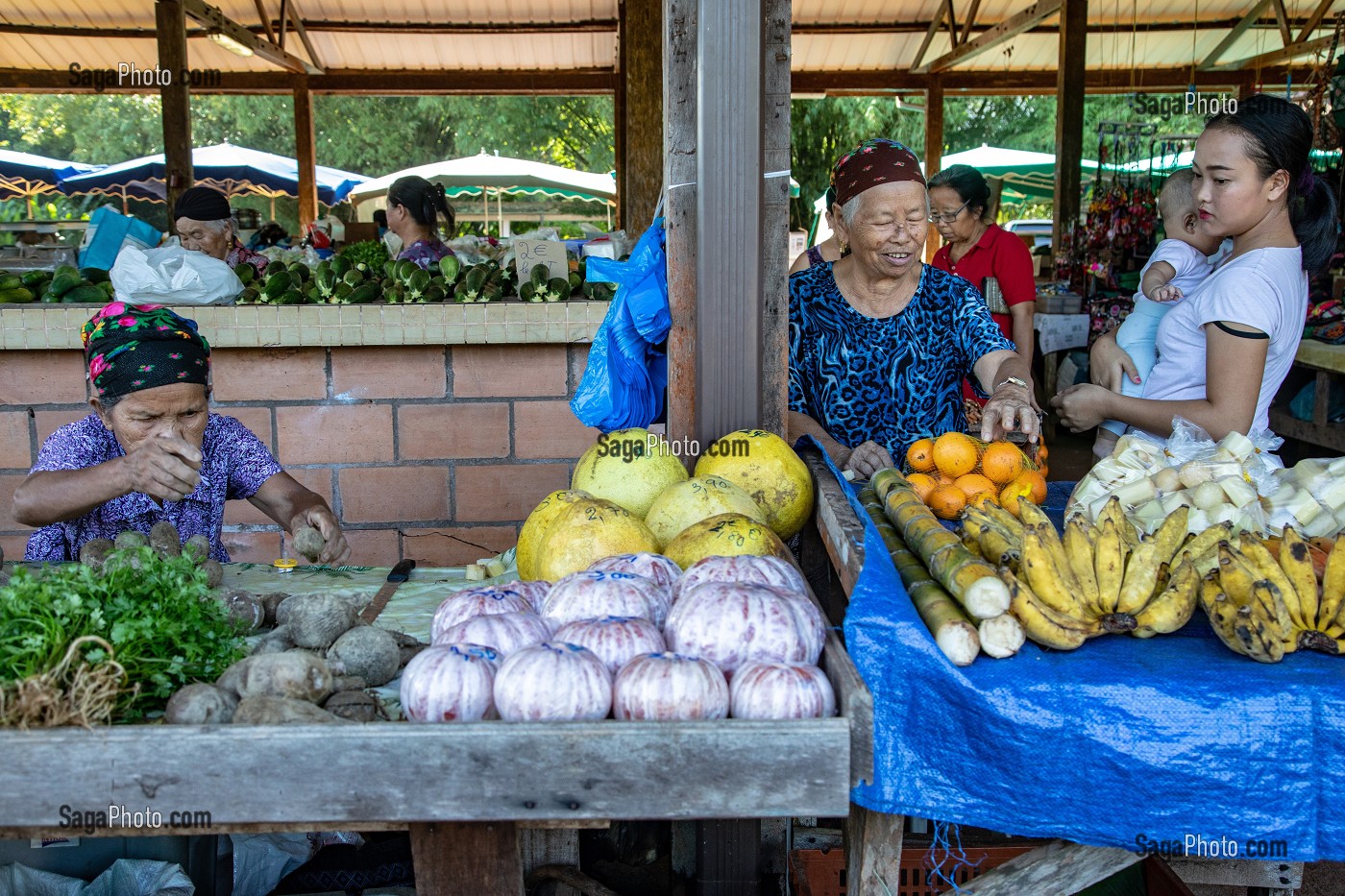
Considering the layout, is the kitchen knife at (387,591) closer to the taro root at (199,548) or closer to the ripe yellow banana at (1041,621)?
the taro root at (199,548)

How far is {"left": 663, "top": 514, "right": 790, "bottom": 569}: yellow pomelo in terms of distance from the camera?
205 centimetres

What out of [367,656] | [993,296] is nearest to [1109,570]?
[367,656]

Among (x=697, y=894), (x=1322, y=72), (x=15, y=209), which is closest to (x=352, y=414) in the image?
(x=697, y=894)

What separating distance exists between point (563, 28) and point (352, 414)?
8.99 metres

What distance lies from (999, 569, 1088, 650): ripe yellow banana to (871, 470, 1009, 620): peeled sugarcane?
0.02 metres

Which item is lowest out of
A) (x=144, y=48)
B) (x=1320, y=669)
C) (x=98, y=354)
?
(x=1320, y=669)

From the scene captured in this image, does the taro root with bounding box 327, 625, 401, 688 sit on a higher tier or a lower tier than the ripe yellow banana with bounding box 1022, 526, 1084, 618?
lower

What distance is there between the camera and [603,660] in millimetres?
1611

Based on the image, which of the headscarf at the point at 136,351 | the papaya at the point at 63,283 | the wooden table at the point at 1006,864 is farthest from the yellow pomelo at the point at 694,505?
the papaya at the point at 63,283

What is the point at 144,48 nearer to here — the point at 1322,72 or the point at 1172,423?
the point at 1322,72

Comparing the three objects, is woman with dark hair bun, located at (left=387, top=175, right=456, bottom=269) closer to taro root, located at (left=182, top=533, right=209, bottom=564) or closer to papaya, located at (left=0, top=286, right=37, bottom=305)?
papaya, located at (left=0, top=286, right=37, bottom=305)

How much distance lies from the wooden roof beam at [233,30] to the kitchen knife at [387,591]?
883 centimetres

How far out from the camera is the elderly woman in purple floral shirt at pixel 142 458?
8.32 ft

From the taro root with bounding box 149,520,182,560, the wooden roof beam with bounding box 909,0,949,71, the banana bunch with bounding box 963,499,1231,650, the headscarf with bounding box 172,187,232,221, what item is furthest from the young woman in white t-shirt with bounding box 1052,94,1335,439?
the wooden roof beam with bounding box 909,0,949,71
